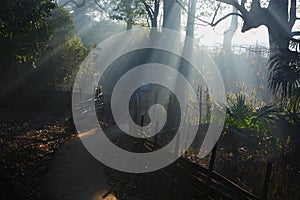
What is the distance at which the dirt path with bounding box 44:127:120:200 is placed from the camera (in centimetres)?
663

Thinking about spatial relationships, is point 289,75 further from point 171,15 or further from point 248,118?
point 171,15

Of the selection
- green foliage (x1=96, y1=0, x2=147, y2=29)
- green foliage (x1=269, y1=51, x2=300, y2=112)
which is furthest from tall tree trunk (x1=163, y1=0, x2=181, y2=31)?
green foliage (x1=269, y1=51, x2=300, y2=112)

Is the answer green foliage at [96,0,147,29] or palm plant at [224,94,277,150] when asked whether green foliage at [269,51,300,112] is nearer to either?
palm plant at [224,94,277,150]

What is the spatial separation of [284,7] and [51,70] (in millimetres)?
12674

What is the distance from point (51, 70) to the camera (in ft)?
65.3

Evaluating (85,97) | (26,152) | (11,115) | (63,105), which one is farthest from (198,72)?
(26,152)

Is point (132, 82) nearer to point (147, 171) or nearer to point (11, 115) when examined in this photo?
point (11, 115)

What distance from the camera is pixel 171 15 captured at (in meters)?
25.2

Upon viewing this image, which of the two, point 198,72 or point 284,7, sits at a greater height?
point 284,7

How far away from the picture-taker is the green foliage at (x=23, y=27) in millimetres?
8852

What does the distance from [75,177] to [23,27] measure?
442cm

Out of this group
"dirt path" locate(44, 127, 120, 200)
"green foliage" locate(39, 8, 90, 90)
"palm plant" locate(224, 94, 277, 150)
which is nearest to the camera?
"dirt path" locate(44, 127, 120, 200)

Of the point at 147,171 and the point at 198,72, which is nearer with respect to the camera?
the point at 147,171

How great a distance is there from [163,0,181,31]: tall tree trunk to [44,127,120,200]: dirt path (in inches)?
667
